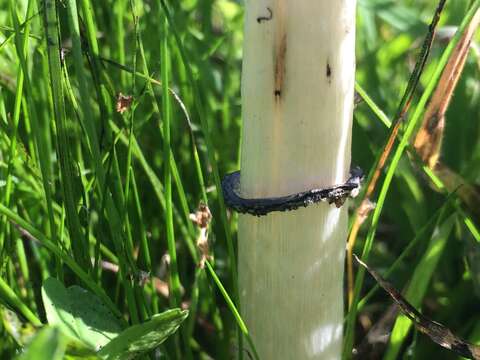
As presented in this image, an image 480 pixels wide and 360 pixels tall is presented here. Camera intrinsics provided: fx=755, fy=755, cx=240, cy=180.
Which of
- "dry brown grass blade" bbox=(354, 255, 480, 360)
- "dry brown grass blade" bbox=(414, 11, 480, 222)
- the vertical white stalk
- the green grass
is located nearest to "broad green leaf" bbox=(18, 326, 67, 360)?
the green grass

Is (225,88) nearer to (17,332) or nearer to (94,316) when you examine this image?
(94,316)

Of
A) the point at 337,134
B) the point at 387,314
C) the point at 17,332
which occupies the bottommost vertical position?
the point at 387,314

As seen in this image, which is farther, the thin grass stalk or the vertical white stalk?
the thin grass stalk

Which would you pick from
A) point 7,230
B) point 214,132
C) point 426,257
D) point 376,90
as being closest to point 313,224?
point 426,257

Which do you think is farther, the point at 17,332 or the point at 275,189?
the point at 275,189

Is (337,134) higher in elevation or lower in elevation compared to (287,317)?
higher

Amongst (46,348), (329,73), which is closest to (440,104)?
(329,73)

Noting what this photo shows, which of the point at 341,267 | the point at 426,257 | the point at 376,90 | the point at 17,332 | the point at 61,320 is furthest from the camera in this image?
the point at 376,90

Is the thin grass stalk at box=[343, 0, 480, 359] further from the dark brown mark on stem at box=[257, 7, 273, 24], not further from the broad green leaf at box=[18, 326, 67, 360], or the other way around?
the broad green leaf at box=[18, 326, 67, 360]
